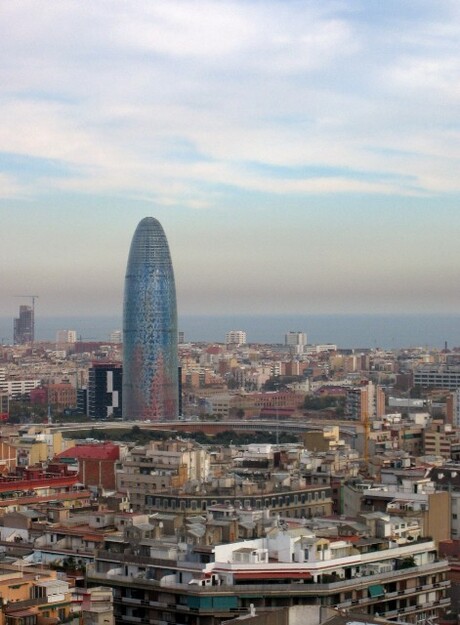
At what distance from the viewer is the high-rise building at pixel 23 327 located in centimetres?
14350

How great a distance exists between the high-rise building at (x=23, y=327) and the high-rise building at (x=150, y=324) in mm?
72960

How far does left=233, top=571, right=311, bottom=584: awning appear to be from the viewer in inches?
701

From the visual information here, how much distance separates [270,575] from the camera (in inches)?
705

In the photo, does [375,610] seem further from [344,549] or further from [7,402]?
[7,402]

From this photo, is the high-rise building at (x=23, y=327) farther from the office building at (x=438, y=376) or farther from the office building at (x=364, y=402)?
the office building at (x=364, y=402)

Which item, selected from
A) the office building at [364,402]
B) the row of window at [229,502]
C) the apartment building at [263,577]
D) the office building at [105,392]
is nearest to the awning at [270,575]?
the apartment building at [263,577]

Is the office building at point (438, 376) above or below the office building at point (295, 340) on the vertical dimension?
below

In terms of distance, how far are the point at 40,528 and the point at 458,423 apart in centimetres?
3847

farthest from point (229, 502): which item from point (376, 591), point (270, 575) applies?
point (270, 575)

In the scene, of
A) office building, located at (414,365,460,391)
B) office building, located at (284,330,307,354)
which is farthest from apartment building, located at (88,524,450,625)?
office building, located at (284,330,307,354)

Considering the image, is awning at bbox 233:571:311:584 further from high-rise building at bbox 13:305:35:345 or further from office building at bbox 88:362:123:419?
high-rise building at bbox 13:305:35:345

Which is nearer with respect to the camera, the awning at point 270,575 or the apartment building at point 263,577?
the apartment building at point 263,577

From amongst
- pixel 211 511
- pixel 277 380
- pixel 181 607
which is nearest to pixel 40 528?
pixel 211 511

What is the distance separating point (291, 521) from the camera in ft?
70.0
